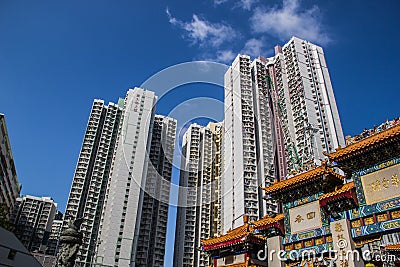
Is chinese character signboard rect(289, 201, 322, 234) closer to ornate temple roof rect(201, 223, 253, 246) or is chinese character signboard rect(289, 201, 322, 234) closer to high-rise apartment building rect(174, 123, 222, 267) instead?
ornate temple roof rect(201, 223, 253, 246)

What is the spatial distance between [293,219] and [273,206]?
31.4 m

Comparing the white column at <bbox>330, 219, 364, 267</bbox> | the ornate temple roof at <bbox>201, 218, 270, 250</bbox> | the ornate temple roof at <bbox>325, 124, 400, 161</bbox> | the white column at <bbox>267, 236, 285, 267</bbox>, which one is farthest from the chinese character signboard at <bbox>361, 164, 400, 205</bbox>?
the ornate temple roof at <bbox>201, 218, 270, 250</bbox>

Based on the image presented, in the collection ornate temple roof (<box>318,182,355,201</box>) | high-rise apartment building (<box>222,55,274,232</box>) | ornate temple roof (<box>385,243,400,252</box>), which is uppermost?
high-rise apartment building (<box>222,55,274,232</box>)

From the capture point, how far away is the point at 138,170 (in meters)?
65.2

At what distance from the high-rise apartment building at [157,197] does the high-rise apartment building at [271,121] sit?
1747cm

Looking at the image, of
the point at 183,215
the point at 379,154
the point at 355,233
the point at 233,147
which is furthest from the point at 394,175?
the point at 183,215

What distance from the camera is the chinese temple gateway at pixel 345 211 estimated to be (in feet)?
54.8

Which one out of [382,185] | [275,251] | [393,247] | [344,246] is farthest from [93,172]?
[393,247]

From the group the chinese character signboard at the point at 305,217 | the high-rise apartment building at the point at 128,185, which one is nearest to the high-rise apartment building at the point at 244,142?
the high-rise apartment building at the point at 128,185

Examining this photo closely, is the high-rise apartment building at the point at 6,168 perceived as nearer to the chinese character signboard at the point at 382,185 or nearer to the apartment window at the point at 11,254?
the apartment window at the point at 11,254

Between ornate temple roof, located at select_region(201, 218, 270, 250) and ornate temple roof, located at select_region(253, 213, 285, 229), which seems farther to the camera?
ornate temple roof, located at select_region(201, 218, 270, 250)

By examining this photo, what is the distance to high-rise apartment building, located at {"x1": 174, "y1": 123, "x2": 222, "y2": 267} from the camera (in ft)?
211

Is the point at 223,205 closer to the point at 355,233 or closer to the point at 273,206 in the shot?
the point at 273,206

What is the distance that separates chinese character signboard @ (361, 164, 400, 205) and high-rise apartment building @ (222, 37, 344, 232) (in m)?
29.7
